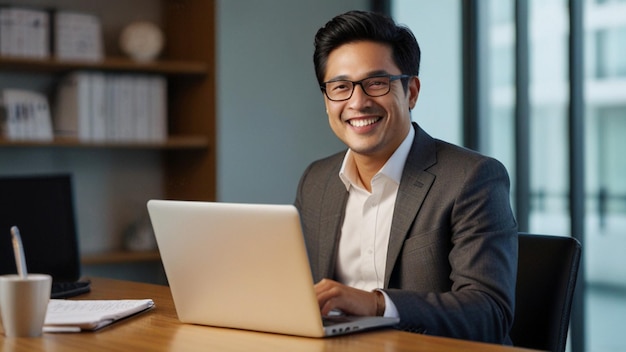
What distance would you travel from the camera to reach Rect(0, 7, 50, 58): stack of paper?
12.4 feet

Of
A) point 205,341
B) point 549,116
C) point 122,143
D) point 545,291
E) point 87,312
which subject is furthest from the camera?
point 122,143

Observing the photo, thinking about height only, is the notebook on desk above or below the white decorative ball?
below

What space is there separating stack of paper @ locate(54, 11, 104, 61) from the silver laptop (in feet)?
7.52

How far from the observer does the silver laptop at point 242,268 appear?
1.63 m

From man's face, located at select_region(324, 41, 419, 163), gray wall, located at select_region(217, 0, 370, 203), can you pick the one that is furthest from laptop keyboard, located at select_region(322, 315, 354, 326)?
gray wall, located at select_region(217, 0, 370, 203)

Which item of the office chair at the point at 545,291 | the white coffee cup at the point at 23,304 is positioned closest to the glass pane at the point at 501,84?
the office chair at the point at 545,291

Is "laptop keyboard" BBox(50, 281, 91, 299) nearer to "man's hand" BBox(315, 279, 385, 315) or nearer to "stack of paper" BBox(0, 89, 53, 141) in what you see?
"man's hand" BBox(315, 279, 385, 315)

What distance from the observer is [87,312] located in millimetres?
1952

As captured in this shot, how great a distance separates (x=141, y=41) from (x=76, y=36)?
0.31m

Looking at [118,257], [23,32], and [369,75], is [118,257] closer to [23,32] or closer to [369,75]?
[23,32]

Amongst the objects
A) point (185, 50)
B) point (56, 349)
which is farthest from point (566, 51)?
point (56, 349)

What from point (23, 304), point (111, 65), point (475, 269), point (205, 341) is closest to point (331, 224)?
point (475, 269)

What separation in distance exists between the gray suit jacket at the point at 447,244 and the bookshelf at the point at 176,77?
1.85 m

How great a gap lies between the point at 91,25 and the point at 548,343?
265 cm
